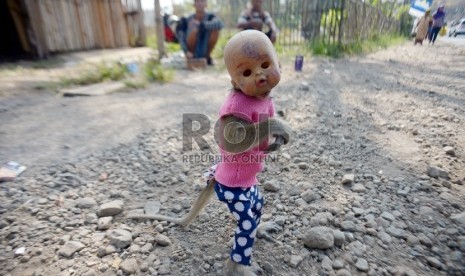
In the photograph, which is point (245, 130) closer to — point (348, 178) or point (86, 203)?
point (348, 178)

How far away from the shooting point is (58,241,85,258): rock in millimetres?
1717

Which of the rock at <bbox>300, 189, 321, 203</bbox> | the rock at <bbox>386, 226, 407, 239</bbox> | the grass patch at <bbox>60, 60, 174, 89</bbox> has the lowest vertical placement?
the grass patch at <bbox>60, 60, 174, 89</bbox>

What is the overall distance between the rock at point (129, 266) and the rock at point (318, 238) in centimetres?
93

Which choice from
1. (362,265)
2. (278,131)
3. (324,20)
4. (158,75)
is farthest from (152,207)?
(324,20)

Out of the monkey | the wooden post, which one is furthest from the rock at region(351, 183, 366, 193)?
the wooden post

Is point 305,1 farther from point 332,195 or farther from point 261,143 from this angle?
point 261,143

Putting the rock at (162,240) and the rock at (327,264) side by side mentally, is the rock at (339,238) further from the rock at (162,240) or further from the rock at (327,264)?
the rock at (162,240)

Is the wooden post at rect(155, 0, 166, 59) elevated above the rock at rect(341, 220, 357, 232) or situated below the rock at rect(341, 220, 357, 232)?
above

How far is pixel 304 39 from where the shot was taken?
929cm

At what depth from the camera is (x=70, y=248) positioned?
175cm

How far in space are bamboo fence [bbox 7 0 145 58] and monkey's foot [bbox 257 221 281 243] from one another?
731 cm

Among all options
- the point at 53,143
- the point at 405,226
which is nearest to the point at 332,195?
the point at 405,226

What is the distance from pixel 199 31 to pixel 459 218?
6.23m

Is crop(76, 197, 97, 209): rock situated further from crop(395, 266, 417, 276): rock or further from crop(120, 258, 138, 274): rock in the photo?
crop(395, 266, 417, 276): rock
